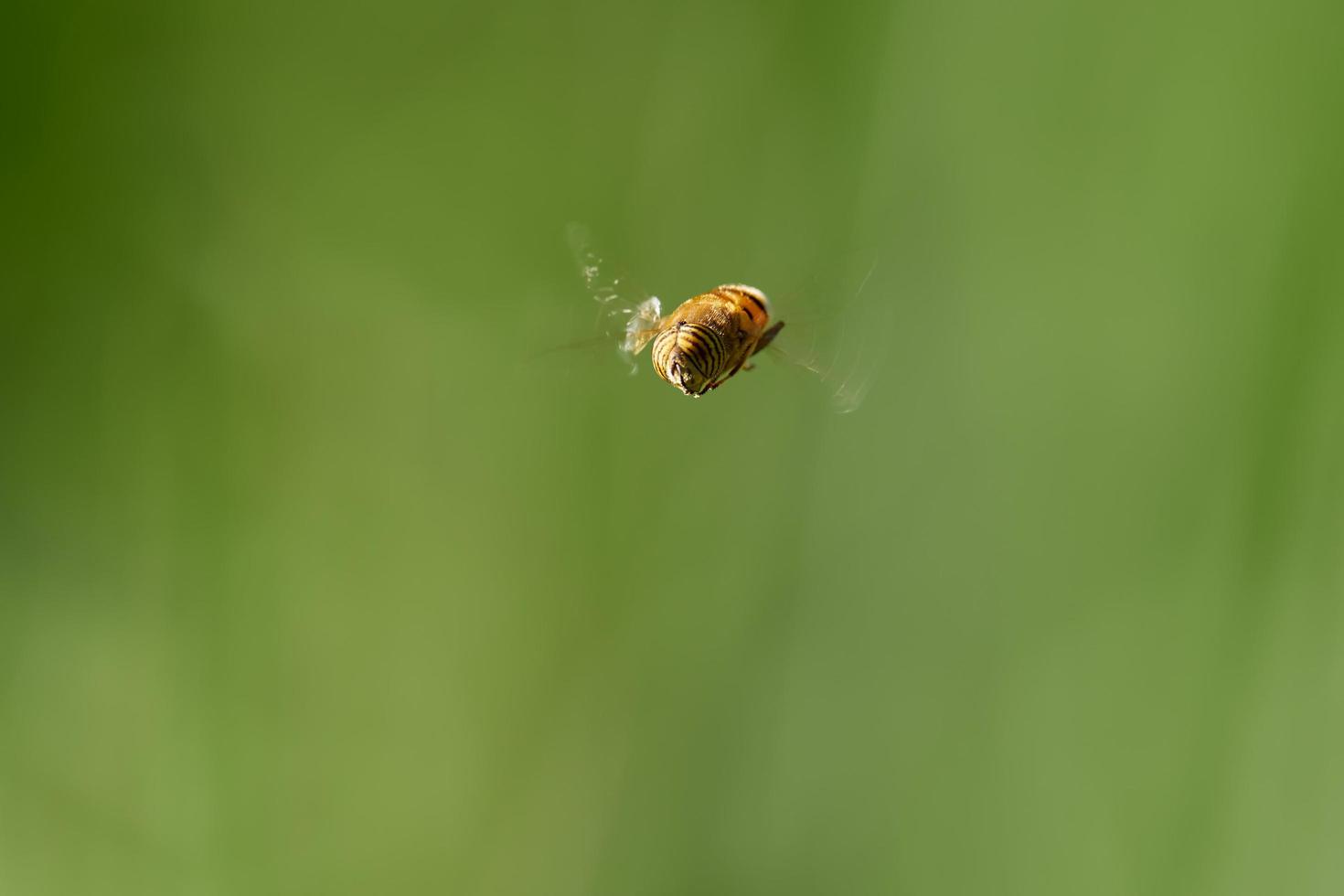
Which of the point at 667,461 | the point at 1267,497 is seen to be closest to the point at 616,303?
the point at 667,461

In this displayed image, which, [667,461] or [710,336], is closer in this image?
[710,336]

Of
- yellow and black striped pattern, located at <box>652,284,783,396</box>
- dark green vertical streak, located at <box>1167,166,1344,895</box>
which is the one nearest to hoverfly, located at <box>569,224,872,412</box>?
yellow and black striped pattern, located at <box>652,284,783,396</box>

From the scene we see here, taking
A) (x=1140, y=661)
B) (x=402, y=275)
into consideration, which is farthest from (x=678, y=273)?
(x=1140, y=661)

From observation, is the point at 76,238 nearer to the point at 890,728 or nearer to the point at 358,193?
the point at 358,193

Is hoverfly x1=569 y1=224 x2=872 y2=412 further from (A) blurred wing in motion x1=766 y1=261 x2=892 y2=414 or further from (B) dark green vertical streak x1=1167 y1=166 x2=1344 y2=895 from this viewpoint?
(B) dark green vertical streak x1=1167 y1=166 x2=1344 y2=895

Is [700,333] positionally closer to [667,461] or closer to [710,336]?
[710,336]

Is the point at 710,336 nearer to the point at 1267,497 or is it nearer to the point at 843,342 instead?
the point at 843,342

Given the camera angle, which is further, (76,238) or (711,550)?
(711,550)

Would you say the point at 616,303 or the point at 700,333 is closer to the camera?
the point at 700,333

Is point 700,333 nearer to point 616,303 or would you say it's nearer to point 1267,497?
point 616,303
